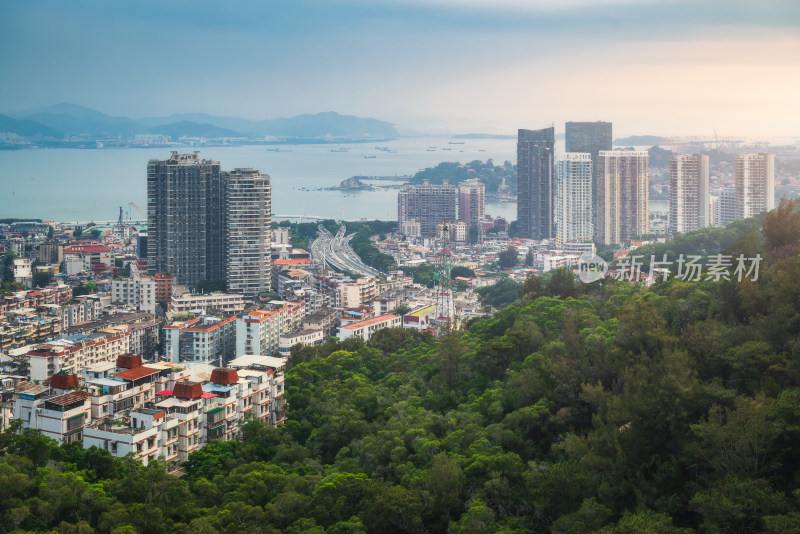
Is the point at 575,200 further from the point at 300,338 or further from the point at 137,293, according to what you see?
the point at 300,338

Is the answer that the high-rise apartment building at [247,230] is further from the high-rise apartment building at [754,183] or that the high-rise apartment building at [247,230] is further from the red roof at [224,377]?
the high-rise apartment building at [754,183]

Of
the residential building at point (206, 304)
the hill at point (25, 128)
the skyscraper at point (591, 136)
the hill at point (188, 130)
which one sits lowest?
the residential building at point (206, 304)

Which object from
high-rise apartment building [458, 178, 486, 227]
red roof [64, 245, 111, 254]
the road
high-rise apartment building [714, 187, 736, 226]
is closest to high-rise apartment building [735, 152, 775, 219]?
high-rise apartment building [714, 187, 736, 226]

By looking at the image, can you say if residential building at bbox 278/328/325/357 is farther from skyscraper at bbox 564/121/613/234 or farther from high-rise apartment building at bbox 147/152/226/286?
skyscraper at bbox 564/121/613/234

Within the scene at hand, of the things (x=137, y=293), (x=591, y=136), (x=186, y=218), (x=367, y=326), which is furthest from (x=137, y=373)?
(x=591, y=136)

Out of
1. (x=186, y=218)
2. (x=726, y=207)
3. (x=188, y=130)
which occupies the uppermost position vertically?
(x=188, y=130)

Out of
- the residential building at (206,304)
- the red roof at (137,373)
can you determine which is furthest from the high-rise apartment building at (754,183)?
the red roof at (137,373)
